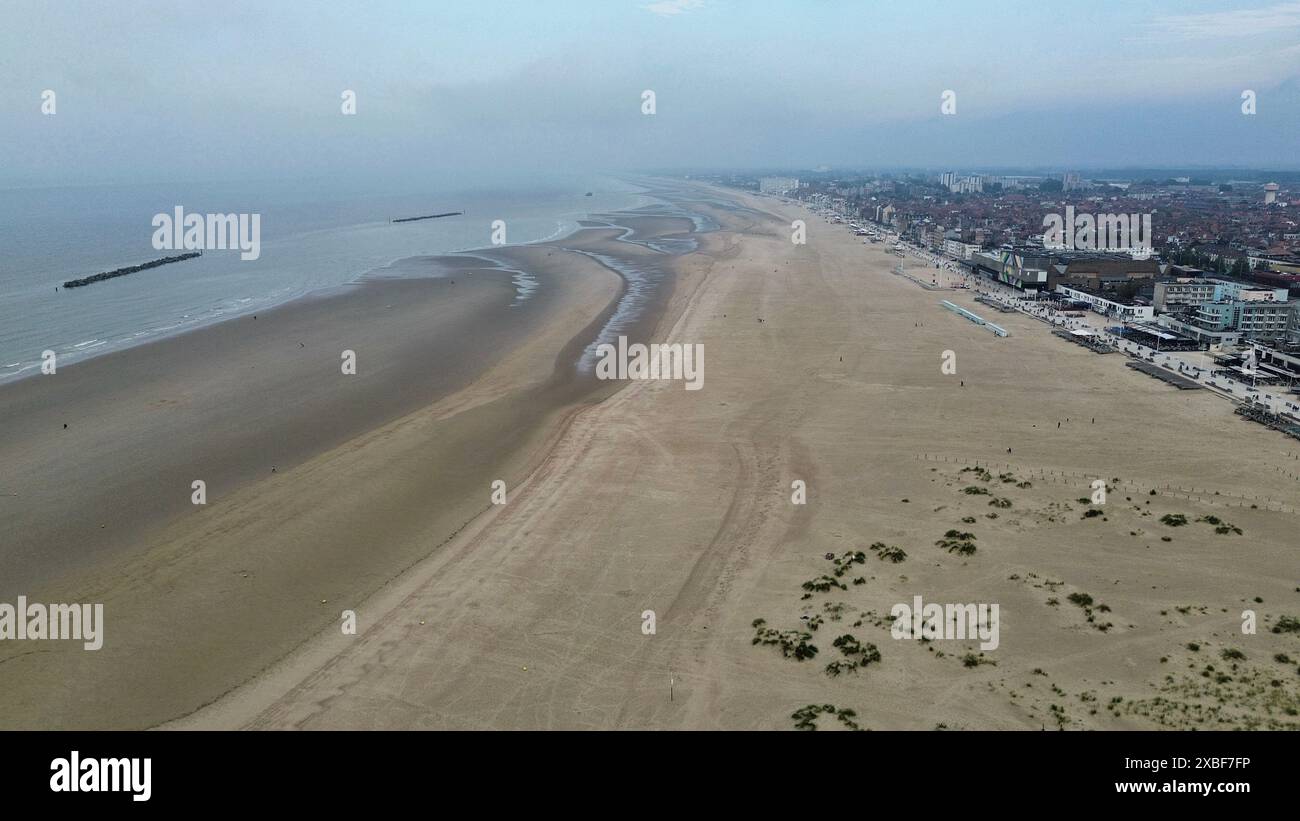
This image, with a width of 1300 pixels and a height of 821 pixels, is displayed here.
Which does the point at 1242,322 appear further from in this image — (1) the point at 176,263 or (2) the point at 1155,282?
(1) the point at 176,263

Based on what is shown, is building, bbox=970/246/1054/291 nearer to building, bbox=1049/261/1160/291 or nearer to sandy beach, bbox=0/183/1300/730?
building, bbox=1049/261/1160/291

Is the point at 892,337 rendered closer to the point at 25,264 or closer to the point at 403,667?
the point at 403,667

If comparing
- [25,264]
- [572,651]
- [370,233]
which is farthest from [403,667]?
[370,233]

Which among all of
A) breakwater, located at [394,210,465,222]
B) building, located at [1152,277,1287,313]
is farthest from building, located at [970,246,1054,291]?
breakwater, located at [394,210,465,222]

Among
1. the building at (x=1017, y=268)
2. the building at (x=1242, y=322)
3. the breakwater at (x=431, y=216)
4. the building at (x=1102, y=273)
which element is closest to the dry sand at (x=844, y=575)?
the building at (x=1242, y=322)

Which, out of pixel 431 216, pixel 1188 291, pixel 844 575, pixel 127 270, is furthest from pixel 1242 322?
pixel 431 216

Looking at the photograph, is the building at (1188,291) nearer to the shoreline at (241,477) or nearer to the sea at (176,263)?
the shoreline at (241,477)

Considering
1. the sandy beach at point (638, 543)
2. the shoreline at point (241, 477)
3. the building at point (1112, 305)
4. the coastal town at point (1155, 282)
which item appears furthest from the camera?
the building at point (1112, 305)
